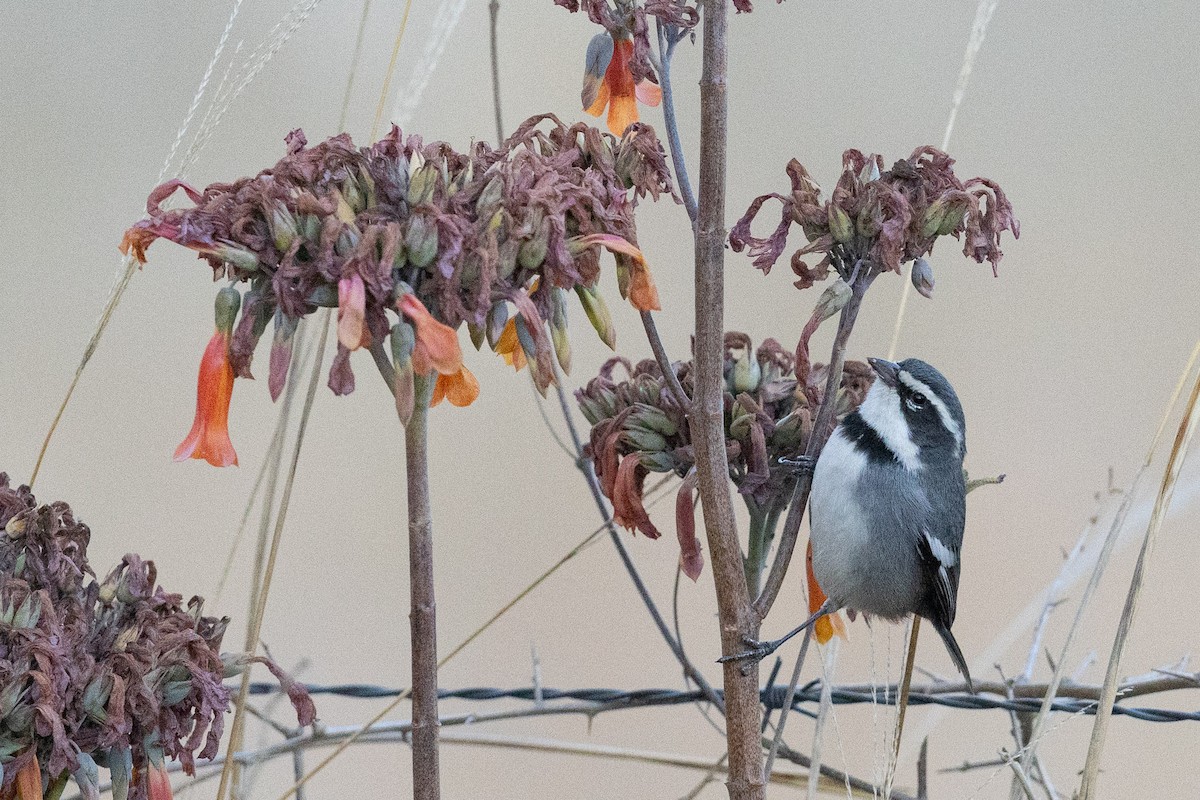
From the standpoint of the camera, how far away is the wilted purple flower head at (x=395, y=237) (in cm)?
158

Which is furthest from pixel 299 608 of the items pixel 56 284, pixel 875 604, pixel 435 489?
pixel 875 604

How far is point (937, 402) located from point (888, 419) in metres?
0.11

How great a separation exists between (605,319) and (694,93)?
374 centimetres

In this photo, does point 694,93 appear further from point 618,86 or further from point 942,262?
point 618,86

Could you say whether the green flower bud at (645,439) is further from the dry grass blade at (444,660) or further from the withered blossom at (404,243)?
the withered blossom at (404,243)

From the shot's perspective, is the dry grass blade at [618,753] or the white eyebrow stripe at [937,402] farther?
the white eyebrow stripe at [937,402]

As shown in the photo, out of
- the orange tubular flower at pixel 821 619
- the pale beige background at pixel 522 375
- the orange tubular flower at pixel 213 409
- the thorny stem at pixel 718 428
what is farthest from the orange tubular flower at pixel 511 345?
the pale beige background at pixel 522 375

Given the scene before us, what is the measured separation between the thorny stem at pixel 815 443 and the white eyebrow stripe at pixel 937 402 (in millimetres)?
545

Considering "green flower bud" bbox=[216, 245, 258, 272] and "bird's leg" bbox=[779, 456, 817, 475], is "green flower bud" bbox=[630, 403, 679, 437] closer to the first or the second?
"bird's leg" bbox=[779, 456, 817, 475]

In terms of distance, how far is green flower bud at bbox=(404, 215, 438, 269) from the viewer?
1593mm

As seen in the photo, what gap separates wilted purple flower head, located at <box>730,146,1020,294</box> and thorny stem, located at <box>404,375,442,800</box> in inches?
26.6

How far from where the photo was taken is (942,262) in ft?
18.6

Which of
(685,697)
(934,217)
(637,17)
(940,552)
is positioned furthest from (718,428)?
(940,552)

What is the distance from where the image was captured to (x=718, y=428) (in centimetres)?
192
